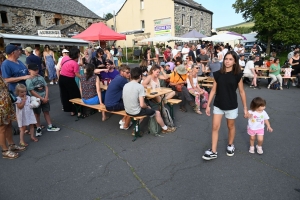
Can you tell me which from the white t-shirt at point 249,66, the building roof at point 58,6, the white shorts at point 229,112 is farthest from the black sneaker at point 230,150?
the building roof at point 58,6

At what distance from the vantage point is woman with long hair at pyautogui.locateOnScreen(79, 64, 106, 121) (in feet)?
16.9

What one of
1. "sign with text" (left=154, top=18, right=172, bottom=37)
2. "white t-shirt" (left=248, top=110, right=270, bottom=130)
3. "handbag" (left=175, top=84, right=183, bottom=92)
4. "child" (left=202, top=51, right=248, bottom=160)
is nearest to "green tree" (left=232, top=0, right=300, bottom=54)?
"sign with text" (left=154, top=18, right=172, bottom=37)

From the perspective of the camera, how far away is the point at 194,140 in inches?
170

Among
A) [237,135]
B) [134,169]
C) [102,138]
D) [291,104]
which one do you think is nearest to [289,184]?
[237,135]

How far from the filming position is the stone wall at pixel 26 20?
68.5 feet

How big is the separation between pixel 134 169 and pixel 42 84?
2.88 meters

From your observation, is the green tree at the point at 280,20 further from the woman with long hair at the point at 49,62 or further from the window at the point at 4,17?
the window at the point at 4,17

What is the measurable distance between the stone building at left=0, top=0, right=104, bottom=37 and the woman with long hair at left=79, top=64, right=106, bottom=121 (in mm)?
17078

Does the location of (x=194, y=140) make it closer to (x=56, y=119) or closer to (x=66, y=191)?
(x=66, y=191)

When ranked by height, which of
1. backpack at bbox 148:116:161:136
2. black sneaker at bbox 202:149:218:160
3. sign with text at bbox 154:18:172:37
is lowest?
black sneaker at bbox 202:149:218:160

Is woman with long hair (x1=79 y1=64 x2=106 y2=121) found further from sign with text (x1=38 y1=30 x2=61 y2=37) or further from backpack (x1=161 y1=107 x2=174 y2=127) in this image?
sign with text (x1=38 y1=30 x2=61 y2=37)

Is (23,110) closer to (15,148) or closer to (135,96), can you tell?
(15,148)

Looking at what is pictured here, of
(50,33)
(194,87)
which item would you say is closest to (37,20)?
(50,33)

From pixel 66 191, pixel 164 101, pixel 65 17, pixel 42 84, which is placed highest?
pixel 65 17
